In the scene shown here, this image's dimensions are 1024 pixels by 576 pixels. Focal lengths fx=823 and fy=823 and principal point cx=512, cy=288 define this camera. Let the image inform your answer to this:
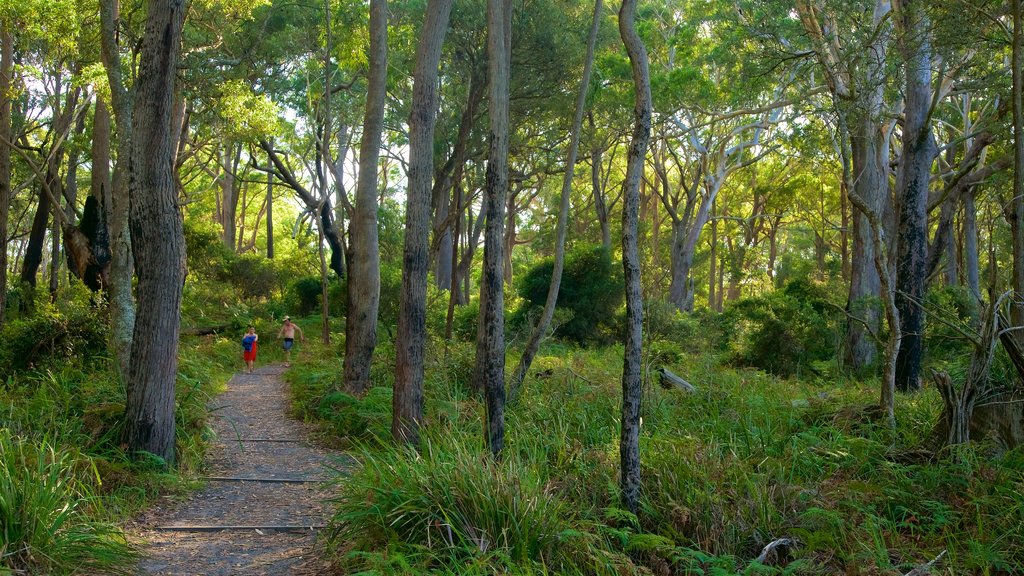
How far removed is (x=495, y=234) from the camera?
753 centimetres

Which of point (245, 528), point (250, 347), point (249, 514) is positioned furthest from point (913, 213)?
point (250, 347)

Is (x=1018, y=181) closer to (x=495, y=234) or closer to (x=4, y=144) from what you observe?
(x=495, y=234)

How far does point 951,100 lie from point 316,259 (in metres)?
24.2

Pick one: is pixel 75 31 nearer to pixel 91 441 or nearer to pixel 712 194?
pixel 91 441

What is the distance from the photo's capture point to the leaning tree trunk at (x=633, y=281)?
21.0 feet

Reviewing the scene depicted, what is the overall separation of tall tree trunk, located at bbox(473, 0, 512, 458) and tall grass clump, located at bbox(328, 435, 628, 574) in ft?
4.01

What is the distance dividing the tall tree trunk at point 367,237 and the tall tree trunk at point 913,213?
816cm

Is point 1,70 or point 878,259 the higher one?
point 1,70

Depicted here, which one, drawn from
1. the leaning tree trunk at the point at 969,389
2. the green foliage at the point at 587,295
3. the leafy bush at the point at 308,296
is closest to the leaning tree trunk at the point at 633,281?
the leaning tree trunk at the point at 969,389

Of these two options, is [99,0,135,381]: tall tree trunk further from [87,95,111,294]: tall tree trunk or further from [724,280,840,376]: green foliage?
[724,280,840,376]: green foliage

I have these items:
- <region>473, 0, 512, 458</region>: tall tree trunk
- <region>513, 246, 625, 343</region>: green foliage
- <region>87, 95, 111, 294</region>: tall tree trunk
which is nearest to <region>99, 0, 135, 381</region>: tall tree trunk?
<region>473, 0, 512, 458</region>: tall tree trunk

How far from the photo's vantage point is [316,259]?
34.8 m

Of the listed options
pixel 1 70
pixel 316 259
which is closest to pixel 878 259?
pixel 1 70

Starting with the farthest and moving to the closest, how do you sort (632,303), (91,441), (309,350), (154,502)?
(309,350) → (91,441) → (154,502) → (632,303)
